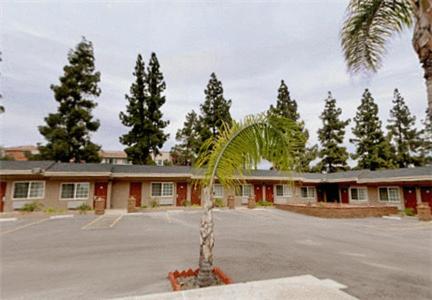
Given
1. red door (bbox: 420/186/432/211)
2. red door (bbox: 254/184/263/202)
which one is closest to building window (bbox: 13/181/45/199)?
red door (bbox: 254/184/263/202)

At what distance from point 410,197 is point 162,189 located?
67.0ft

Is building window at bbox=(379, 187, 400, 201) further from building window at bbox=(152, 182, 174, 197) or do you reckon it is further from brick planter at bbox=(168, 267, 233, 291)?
brick planter at bbox=(168, 267, 233, 291)

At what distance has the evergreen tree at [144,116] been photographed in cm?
2872

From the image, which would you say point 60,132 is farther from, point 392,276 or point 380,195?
point 380,195

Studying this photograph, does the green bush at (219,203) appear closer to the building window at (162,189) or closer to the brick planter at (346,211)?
the building window at (162,189)

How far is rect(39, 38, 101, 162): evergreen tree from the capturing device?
25.3 meters

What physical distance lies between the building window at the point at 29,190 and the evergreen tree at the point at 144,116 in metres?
11.7

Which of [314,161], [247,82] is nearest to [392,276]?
[247,82]

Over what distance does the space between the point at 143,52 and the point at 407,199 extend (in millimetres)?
32732

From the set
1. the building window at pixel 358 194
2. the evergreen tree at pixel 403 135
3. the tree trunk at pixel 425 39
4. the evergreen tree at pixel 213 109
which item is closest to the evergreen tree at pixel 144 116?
the evergreen tree at pixel 213 109

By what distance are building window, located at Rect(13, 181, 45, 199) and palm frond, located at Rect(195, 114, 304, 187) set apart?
17.6 m

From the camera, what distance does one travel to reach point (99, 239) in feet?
29.4

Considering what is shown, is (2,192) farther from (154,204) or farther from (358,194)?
(358,194)

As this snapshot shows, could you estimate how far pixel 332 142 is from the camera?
3072 centimetres
